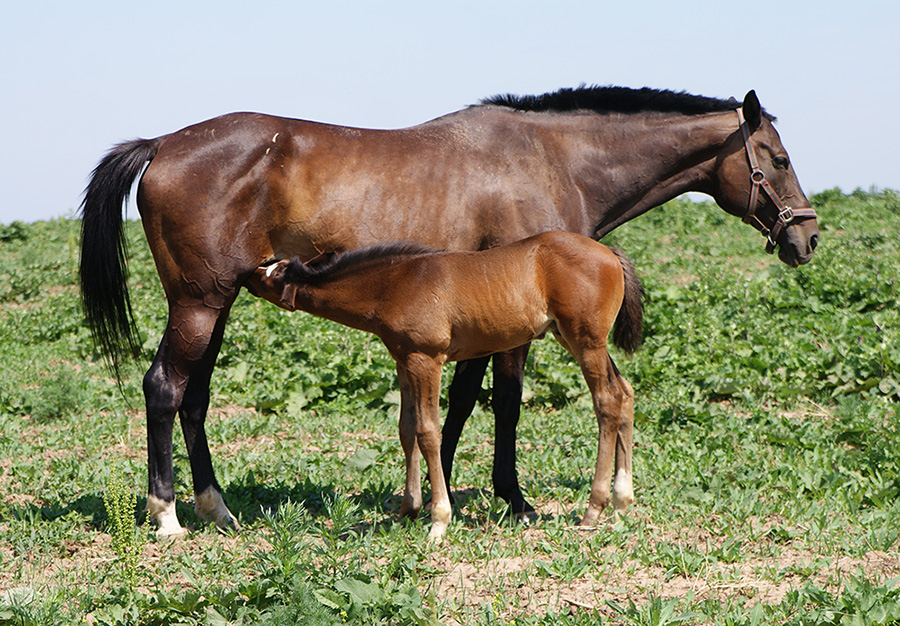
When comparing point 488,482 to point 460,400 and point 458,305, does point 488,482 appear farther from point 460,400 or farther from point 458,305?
point 458,305

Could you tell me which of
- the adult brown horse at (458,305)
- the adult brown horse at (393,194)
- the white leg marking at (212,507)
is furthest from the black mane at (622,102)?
the white leg marking at (212,507)

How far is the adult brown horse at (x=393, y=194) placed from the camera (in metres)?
4.95

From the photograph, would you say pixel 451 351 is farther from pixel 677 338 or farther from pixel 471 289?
pixel 677 338

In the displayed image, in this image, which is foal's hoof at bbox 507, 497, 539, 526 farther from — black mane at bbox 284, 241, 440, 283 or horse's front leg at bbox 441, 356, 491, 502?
black mane at bbox 284, 241, 440, 283

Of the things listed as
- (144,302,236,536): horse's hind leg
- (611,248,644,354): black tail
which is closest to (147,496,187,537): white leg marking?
(144,302,236,536): horse's hind leg

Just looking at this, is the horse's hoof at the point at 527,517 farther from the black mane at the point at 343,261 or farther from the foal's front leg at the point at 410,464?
the black mane at the point at 343,261

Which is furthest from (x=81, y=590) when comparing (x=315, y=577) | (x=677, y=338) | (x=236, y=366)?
(x=677, y=338)

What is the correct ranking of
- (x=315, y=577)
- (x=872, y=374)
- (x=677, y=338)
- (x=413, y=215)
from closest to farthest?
1. (x=315, y=577)
2. (x=413, y=215)
3. (x=872, y=374)
4. (x=677, y=338)

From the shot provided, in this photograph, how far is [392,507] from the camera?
212 inches

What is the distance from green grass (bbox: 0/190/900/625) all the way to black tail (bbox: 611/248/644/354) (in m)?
0.88

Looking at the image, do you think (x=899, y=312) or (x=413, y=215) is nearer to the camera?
(x=413, y=215)

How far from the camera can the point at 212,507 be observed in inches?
204

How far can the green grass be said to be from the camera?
A: 376cm

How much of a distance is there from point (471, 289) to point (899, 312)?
644cm
